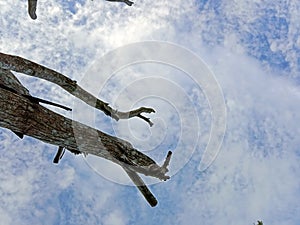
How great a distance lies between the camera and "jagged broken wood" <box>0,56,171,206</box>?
16.9ft

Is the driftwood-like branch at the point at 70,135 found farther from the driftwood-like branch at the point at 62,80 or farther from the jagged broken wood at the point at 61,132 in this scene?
the driftwood-like branch at the point at 62,80

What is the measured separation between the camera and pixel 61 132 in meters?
5.56

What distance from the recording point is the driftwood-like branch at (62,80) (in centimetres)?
618

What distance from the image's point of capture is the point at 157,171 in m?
6.00

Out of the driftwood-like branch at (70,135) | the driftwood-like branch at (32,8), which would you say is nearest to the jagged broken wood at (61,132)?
the driftwood-like branch at (70,135)

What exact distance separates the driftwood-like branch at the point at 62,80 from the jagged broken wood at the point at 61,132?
0.06ft

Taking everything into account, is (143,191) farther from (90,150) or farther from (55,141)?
(55,141)

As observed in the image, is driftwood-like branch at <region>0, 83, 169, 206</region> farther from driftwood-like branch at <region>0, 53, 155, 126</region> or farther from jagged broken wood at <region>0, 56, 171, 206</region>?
driftwood-like branch at <region>0, 53, 155, 126</region>

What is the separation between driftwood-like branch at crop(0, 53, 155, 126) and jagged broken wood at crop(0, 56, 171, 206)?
2 centimetres

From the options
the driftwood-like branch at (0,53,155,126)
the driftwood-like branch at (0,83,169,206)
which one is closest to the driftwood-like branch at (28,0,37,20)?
the driftwood-like branch at (0,53,155,126)

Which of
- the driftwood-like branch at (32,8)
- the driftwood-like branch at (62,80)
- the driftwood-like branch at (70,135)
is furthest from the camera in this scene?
the driftwood-like branch at (32,8)

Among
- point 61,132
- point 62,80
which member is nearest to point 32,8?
point 62,80

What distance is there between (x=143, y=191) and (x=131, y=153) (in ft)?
2.26

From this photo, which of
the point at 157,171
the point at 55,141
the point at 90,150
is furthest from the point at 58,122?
the point at 157,171
